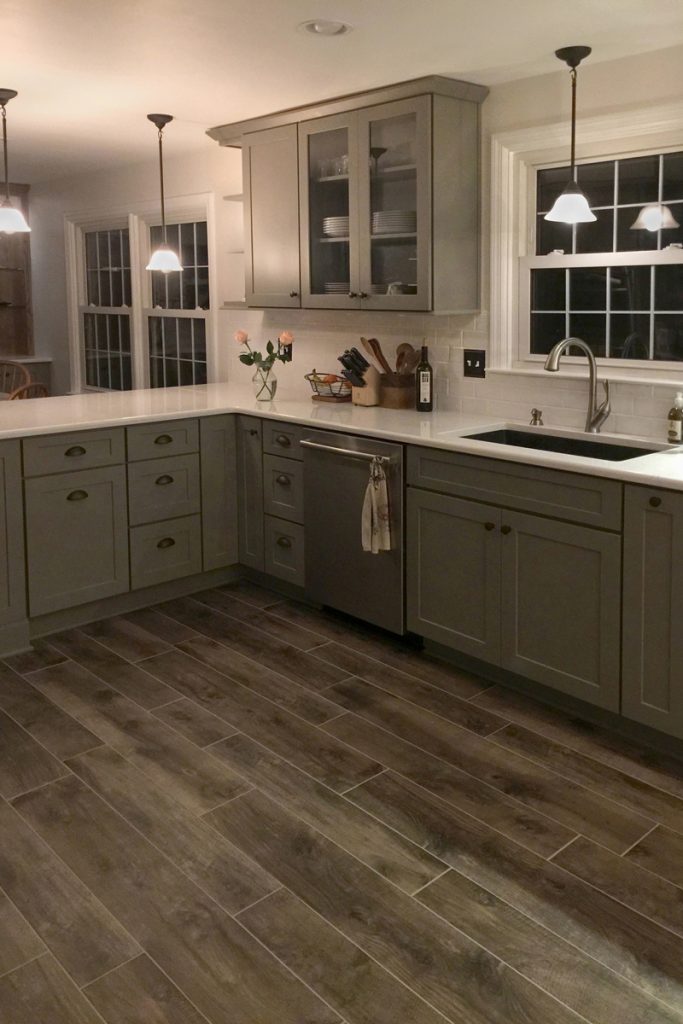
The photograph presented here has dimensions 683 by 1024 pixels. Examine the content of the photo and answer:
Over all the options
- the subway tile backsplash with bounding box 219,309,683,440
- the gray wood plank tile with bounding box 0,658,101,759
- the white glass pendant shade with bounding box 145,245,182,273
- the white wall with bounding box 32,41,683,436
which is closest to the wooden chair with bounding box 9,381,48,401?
the white wall with bounding box 32,41,683,436

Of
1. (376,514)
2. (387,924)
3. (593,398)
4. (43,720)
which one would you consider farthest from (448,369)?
(387,924)

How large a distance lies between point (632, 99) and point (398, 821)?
271 centimetres

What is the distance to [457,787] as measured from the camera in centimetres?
290

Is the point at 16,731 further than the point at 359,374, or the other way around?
the point at 359,374

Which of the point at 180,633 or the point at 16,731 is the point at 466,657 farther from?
the point at 16,731

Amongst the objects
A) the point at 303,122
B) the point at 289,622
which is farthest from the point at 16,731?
the point at 303,122

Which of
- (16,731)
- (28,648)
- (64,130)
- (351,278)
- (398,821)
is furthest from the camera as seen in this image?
(64,130)

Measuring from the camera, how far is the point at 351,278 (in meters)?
4.40

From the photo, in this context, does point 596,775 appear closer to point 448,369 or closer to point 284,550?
point 284,550

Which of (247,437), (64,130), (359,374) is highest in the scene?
(64,130)

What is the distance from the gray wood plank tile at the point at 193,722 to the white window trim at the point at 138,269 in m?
2.91

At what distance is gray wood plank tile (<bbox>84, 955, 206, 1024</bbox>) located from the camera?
2.00m

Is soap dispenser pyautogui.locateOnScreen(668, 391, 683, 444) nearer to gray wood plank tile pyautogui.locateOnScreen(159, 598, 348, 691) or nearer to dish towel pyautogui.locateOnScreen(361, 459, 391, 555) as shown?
dish towel pyautogui.locateOnScreen(361, 459, 391, 555)

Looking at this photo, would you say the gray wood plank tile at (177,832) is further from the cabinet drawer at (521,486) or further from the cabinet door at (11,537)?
the cabinet drawer at (521,486)
